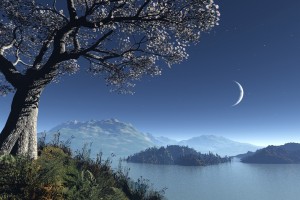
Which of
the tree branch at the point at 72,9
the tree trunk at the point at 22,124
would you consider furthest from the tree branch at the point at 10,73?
the tree branch at the point at 72,9

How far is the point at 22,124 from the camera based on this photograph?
43.9 feet

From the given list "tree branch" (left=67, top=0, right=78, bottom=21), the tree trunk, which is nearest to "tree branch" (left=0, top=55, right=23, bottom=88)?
the tree trunk

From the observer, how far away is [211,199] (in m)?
122

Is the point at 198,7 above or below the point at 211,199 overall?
above

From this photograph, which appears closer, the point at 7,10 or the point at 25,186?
the point at 25,186

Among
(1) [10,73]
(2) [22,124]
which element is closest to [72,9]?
(1) [10,73]

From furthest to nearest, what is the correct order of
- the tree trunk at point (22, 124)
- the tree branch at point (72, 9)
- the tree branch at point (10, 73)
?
the tree branch at point (10, 73) → the tree branch at point (72, 9) → the tree trunk at point (22, 124)

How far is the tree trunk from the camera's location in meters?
12.9

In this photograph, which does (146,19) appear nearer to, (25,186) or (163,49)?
(163,49)

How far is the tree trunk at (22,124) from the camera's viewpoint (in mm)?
12864

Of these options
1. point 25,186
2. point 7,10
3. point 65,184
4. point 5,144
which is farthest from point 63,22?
point 25,186

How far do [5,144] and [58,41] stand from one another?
18.6 feet

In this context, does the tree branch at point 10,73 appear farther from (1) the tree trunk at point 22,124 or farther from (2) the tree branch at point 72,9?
(2) the tree branch at point 72,9

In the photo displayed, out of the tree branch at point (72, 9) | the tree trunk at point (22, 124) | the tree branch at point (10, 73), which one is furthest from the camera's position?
the tree branch at point (10, 73)
